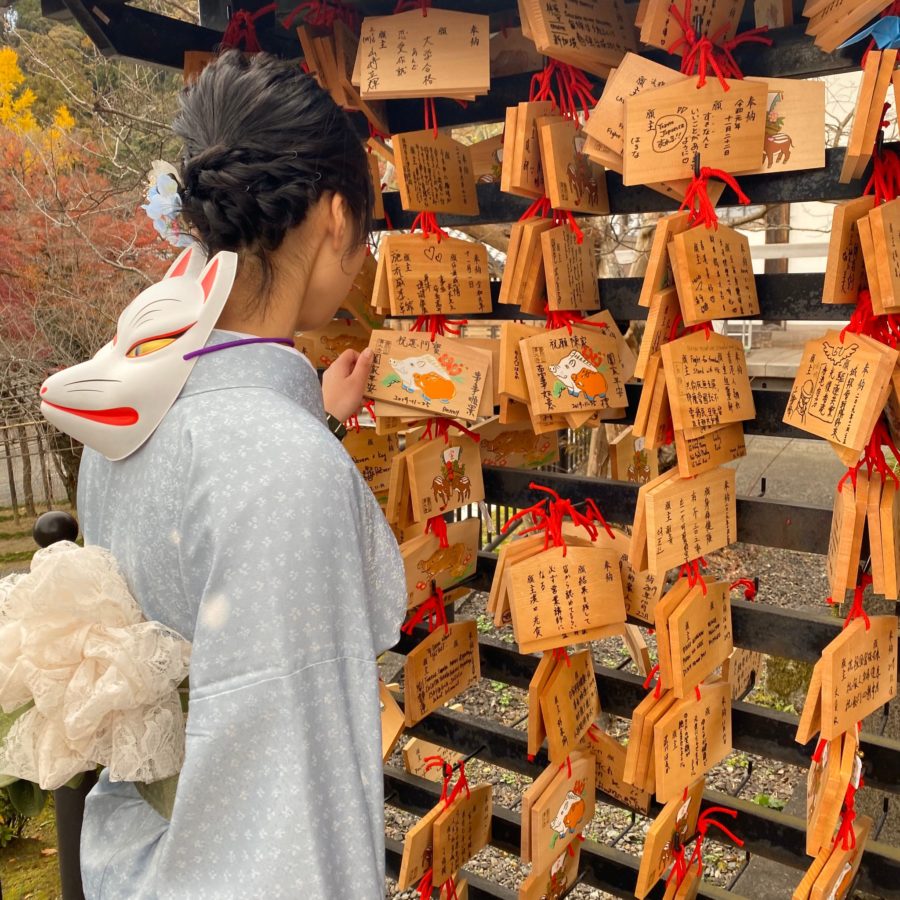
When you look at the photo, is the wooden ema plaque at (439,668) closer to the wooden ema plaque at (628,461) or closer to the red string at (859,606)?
the wooden ema plaque at (628,461)

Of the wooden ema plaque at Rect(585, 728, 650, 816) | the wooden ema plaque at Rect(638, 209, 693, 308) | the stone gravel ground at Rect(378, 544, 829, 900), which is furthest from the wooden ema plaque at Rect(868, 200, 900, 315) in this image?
the stone gravel ground at Rect(378, 544, 829, 900)

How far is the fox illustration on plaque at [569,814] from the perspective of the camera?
181 centimetres

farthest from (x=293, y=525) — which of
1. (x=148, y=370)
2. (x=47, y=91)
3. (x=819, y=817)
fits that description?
(x=47, y=91)

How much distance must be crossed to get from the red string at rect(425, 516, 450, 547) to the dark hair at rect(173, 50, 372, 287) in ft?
2.85

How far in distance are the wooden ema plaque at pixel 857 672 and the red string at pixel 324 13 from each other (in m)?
1.55

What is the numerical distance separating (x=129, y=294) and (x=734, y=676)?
237 inches

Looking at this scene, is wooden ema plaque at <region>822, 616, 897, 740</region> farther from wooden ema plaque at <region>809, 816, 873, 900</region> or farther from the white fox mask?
the white fox mask

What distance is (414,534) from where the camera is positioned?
1920 mm

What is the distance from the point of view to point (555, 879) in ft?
6.43

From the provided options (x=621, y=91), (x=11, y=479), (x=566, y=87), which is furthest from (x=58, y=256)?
(x=621, y=91)

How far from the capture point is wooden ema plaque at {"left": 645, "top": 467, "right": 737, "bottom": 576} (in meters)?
1.43

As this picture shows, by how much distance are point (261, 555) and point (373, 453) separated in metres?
1.20

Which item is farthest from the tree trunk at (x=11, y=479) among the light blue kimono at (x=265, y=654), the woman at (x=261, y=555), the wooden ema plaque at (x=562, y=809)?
the light blue kimono at (x=265, y=654)

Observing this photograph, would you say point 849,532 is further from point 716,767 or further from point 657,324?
point 716,767
